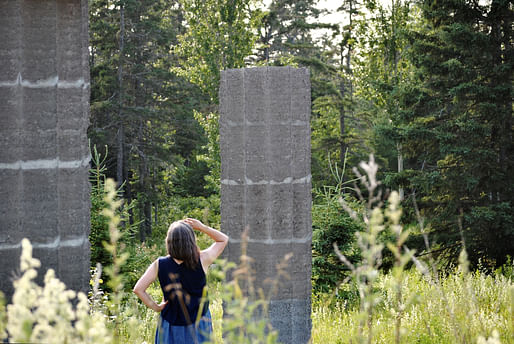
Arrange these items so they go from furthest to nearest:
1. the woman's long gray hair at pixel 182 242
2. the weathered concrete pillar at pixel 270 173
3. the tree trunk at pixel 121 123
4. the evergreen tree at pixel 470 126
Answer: the tree trunk at pixel 121 123, the evergreen tree at pixel 470 126, the weathered concrete pillar at pixel 270 173, the woman's long gray hair at pixel 182 242

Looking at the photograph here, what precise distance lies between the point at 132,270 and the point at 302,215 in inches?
163

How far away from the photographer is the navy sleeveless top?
11.7ft

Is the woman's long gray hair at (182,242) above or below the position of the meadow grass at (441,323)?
Answer: above

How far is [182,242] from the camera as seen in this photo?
137 inches

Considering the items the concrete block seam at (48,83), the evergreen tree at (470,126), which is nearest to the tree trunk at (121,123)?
the evergreen tree at (470,126)

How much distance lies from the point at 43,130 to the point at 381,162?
741 inches

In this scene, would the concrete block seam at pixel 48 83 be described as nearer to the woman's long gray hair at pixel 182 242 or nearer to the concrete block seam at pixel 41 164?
the concrete block seam at pixel 41 164

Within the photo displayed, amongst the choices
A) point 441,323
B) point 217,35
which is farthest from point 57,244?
point 217,35

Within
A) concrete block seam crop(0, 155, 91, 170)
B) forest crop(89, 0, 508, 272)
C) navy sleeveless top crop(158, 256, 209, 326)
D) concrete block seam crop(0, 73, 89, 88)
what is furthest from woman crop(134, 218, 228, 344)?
forest crop(89, 0, 508, 272)

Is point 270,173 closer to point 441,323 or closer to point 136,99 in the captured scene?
point 441,323

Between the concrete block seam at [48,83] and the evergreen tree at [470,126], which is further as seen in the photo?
the evergreen tree at [470,126]

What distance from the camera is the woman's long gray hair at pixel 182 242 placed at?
11.4ft

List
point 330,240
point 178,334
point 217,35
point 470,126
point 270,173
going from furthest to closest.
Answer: point 217,35, point 470,126, point 330,240, point 270,173, point 178,334

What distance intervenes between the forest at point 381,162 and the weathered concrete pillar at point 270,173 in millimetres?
439
